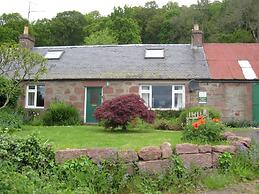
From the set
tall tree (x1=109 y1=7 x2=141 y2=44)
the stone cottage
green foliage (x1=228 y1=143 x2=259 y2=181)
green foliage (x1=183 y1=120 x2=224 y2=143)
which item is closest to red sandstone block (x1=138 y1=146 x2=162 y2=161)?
green foliage (x1=228 y1=143 x2=259 y2=181)

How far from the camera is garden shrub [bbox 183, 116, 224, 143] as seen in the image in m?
9.55

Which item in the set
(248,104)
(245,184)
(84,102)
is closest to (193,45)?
(248,104)

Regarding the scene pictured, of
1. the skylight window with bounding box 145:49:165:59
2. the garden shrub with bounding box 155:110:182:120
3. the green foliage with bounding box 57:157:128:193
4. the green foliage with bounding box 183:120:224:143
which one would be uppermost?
the skylight window with bounding box 145:49:165:59

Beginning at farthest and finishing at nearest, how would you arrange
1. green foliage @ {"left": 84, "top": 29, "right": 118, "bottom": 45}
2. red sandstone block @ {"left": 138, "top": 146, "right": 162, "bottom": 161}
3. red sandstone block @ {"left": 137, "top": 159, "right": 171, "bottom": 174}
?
green foliage @ {"left": 84, "top": 29, "right": 118, "bottom": 45} → red sandstone block @ {"left": 138, "top": 146, "right": 162, "bottom": 161} → red sandstone block @ {"left": 137, "top": 159, "right": 171, "bottom": 174}

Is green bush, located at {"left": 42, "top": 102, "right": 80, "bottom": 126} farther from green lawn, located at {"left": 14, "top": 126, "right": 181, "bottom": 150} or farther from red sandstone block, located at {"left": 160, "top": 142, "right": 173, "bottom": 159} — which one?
red sandstone block, located at {"left": 160, "top": 142, "right": 173, "bottom": 159}

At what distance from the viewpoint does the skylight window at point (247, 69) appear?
21875 millimetres

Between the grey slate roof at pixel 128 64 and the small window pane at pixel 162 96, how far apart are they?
78 centimetres

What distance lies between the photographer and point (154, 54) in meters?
24.7

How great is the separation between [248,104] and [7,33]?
110 ft

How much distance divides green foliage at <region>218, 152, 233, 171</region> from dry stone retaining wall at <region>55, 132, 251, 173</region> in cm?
9

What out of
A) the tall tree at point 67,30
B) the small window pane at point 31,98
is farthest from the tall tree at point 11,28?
the small window pane at point 31,98

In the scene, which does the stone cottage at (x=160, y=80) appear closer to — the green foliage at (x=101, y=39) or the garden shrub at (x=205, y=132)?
the garden shrub at (x=205, y=132)

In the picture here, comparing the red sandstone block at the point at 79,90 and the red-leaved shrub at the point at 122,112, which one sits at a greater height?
the red sandstone block at the point at 79,90

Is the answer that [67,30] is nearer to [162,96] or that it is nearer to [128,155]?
[162,96]
